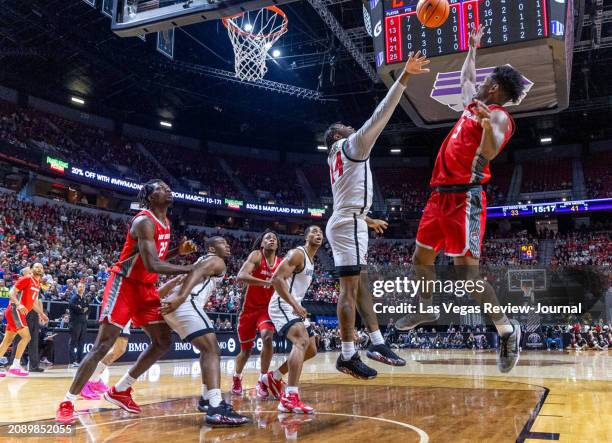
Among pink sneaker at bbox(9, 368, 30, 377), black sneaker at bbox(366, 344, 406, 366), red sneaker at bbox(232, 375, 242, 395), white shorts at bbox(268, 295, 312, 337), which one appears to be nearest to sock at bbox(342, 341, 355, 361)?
black sneaker at bbox(366, 344, 406, 366)

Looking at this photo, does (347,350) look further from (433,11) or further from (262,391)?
(433,11)

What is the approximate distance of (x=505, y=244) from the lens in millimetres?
31547

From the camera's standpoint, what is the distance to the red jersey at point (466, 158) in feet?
13.7

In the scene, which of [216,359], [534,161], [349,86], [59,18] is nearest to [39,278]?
[216,359]

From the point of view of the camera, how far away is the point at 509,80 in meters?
4.18

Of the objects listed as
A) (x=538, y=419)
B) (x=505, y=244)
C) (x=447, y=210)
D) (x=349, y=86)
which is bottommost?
(x=538, y=419)

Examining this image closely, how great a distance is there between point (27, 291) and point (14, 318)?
531 mm

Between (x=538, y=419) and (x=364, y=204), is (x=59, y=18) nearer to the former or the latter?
(x=364, y=204)

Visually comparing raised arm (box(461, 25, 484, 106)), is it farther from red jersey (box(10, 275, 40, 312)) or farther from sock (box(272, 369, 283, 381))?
red jersey (box(10, 275, 40, 312))

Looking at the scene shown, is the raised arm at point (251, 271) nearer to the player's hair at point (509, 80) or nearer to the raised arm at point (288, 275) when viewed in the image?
the raised arm at point (288, 275)

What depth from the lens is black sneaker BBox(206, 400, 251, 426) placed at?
469 cm

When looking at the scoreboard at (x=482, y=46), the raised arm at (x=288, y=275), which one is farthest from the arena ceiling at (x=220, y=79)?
the raised arm at (x=288, y=275)

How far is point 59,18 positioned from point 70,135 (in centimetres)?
820

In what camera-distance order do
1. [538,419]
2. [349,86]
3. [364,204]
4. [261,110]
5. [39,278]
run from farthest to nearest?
[261,110]
[349,86]
[39,278]
[538,419]
[364,204]
